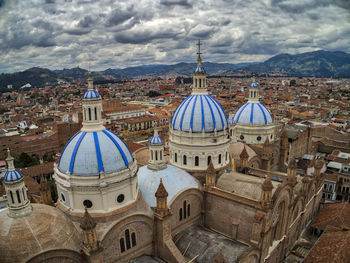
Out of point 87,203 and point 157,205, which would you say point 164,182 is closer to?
point 157,205

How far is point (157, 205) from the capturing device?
21422mm

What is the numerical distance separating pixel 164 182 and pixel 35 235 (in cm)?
1149

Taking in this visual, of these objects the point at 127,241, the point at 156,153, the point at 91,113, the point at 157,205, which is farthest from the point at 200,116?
the point at 127,241

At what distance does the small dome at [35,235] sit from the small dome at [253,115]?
102ft

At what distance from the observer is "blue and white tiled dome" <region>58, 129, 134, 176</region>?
1978 centimetres

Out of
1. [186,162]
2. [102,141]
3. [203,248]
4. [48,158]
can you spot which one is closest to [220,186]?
[186,162]

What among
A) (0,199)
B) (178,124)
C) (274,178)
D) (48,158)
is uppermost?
(178,124)

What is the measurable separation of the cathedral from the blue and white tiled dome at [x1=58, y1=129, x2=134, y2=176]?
0.08m

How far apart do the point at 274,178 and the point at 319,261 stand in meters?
9.72

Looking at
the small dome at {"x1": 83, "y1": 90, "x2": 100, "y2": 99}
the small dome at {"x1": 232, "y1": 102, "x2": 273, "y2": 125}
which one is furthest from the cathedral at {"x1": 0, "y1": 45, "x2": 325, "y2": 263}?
the small dome at {"x1": 232, "y1": 102, "x2": 273, "y2": 125}

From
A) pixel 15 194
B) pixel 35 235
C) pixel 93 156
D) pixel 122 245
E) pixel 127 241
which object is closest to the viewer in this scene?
pixel 35 235

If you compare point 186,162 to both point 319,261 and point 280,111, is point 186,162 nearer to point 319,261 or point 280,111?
point 319,261

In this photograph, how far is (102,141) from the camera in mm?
20609

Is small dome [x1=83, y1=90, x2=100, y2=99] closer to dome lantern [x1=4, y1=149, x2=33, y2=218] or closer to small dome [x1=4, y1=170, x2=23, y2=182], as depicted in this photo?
dome lantern [x1=4, y1=149, x2=33, y2=218]
